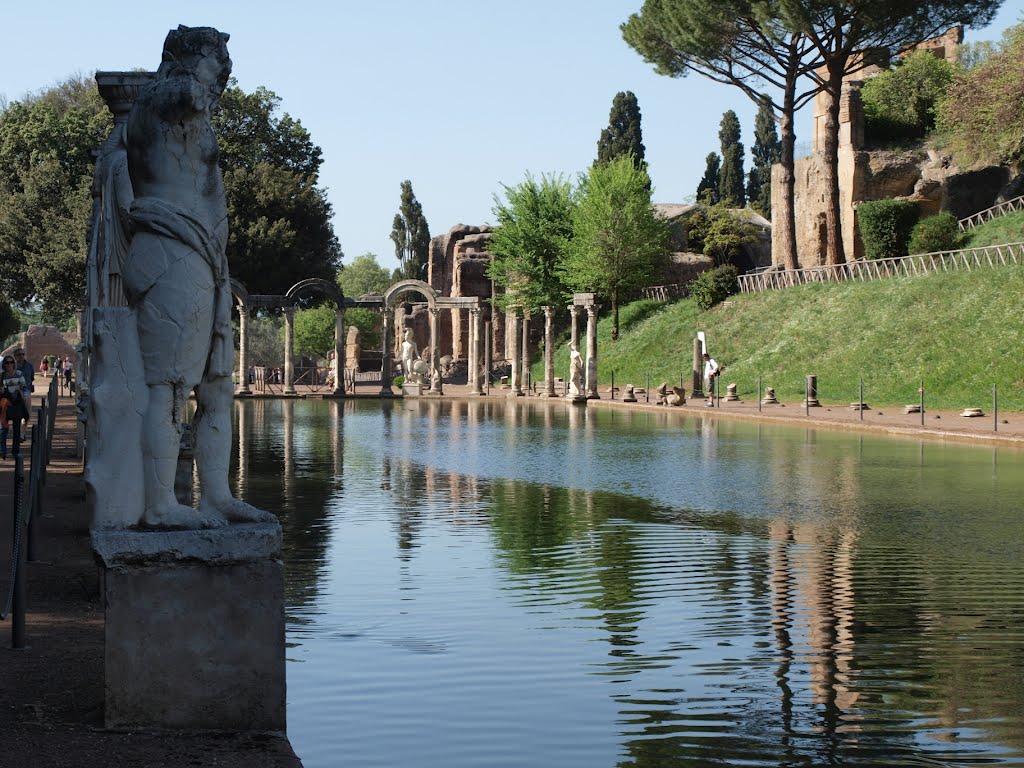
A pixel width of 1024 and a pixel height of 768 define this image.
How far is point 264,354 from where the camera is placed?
120 meters

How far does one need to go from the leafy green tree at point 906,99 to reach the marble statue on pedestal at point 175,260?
187 feet

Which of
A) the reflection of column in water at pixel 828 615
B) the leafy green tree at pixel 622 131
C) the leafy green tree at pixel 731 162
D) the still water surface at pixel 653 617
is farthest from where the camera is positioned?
the leafy green tree at pixel 731 162

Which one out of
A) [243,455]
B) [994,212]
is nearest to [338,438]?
[243,455]

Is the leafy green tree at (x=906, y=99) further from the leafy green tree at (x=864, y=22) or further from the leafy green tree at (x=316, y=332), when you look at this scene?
the leafy green tree at (x=316, y=332)

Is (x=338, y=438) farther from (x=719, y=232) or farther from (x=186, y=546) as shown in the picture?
(x=719, y=232)

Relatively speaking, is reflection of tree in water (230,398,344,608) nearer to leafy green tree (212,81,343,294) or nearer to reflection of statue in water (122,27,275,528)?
reflection of statue in water (122,27,275,528)

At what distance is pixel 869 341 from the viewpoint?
40.4m

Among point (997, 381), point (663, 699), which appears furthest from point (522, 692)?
point (997, 381)

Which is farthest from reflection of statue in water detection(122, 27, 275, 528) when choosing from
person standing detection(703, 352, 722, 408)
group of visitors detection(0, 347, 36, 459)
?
person standing detection(703, 352, 722, 408)

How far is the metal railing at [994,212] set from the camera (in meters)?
49.5

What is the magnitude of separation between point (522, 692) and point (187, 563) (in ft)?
6.65

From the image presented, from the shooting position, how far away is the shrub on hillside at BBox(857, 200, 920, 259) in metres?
49.9

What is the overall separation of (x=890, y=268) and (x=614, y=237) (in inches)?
579

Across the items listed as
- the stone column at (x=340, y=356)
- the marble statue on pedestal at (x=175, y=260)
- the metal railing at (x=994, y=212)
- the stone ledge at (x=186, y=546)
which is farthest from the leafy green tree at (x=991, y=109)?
the stone ledge at (x=186, y=546)
